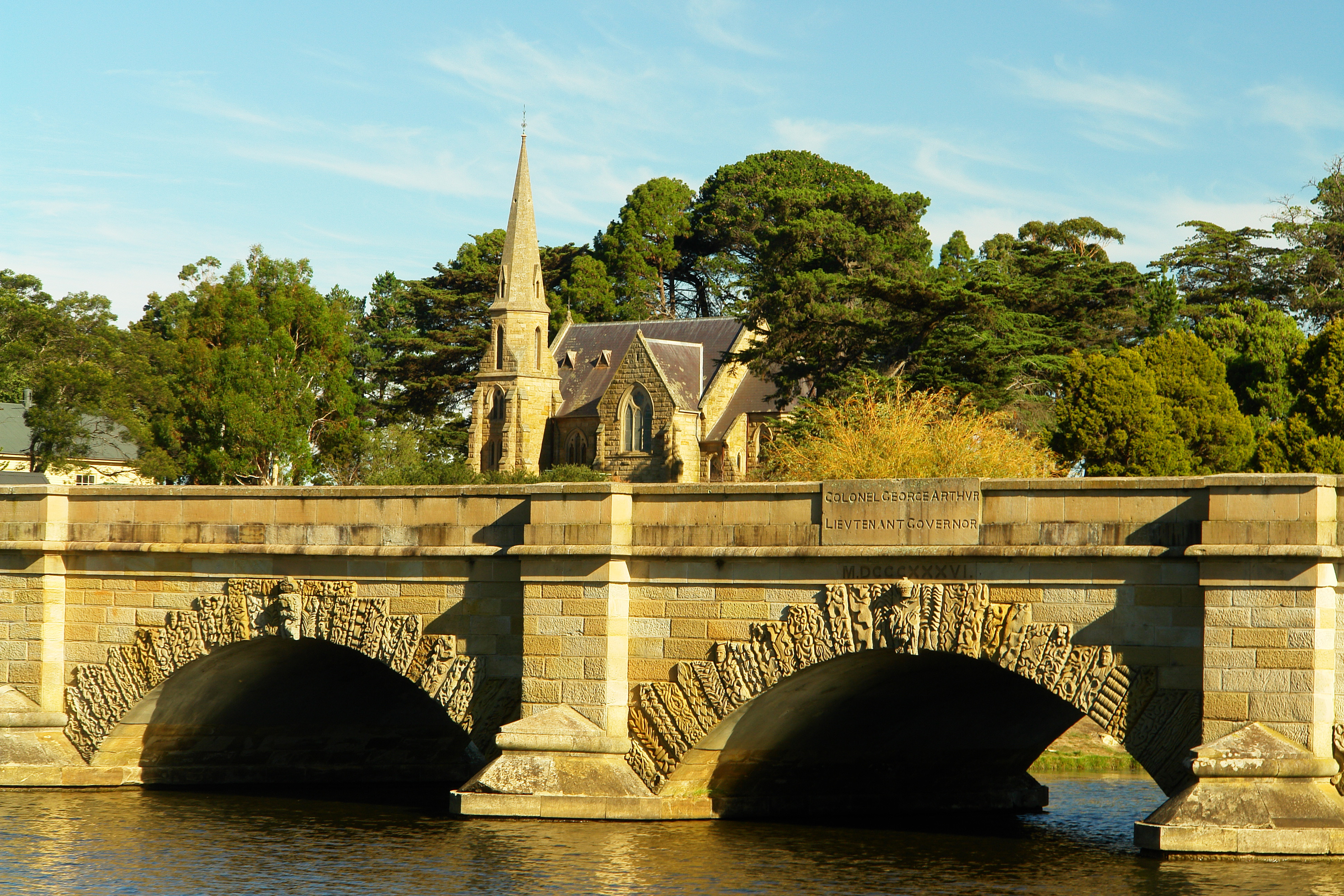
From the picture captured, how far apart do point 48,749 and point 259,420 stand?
37998mm

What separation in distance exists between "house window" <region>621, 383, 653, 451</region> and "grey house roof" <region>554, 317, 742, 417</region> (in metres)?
1.39

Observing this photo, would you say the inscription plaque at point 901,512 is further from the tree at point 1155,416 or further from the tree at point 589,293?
the tree at point 589,293

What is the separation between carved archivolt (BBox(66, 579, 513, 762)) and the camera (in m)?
19.8

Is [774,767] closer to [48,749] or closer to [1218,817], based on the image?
[1218,817]

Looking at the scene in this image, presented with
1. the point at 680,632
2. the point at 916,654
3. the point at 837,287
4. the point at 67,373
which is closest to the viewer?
the point at 916,654

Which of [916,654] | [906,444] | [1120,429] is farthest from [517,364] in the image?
[916,654]

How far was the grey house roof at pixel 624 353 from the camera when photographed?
67125 mm

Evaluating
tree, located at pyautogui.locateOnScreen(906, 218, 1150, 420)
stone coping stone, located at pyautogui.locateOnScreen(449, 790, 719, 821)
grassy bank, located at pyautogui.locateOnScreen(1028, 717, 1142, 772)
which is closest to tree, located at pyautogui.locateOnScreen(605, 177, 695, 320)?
tree, located at pyautogui.locateOnScreen(906, 218, 1150, 420)

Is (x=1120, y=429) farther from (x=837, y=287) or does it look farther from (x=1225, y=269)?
(x=1225, y=269)

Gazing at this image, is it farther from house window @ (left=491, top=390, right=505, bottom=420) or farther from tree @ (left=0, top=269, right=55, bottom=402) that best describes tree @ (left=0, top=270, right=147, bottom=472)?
house window @ (left=491, top=390, right=505, bottom=420)

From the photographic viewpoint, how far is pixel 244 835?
1925cm

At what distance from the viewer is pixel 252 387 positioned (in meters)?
59.8

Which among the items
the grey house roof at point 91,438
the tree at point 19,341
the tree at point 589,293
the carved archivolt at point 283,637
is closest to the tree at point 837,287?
the tree at point 589,293

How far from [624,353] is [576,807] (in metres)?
52.0
